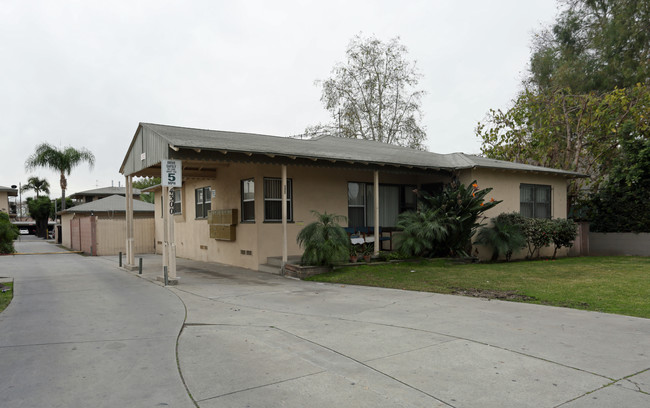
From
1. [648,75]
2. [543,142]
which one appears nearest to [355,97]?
[543,142]

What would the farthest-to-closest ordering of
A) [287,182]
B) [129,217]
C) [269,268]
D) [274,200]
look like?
[129,217]
[287,182]
[274,200]
[269,268]

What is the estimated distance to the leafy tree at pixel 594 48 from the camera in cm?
2058

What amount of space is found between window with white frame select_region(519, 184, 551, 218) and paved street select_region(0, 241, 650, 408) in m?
9.34

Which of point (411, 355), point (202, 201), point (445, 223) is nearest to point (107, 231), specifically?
point (202, 201)

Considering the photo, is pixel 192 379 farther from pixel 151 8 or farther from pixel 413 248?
pixel 151 8

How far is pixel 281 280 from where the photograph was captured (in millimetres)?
10891

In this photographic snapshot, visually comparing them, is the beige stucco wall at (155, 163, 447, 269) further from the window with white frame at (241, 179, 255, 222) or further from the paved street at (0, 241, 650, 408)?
the paved street at (0, 241, 650, 408)

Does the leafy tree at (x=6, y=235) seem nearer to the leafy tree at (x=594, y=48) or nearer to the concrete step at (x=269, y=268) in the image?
the concrete step at (x=269, y=268)

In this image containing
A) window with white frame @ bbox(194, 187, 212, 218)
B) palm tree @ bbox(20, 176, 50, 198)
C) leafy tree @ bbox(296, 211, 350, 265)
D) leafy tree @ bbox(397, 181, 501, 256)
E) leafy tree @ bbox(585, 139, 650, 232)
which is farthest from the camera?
palm tree @ bbox(20, 176, 50, 198)

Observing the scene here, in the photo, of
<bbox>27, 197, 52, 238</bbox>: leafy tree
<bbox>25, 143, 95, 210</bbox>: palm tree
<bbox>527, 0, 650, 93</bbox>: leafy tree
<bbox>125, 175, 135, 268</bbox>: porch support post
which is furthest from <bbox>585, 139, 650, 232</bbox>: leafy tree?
<bbox>27, 197, 52, 238</bbox>: leafy tree

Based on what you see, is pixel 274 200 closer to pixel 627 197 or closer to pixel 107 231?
pixel 107 231

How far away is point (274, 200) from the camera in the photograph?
12969 millimetres

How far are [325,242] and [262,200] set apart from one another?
272cm

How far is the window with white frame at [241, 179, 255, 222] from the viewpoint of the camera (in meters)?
13.0
